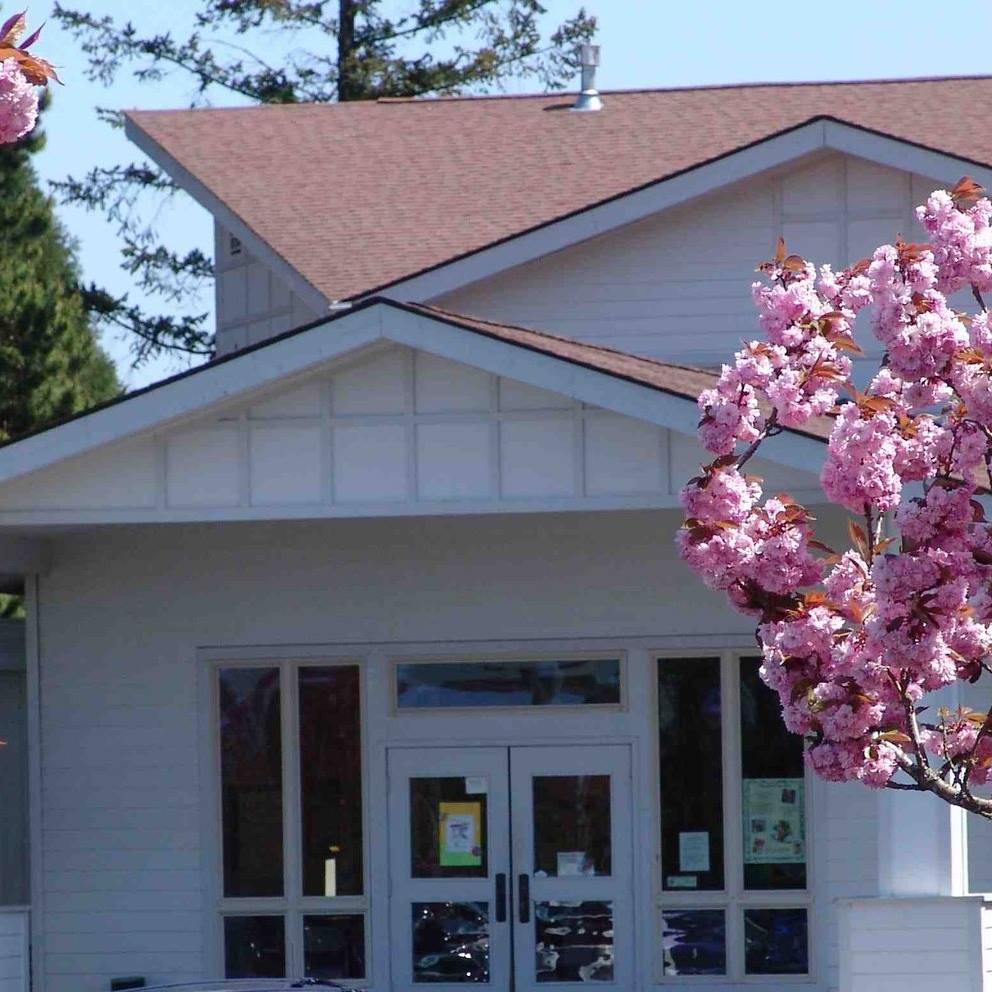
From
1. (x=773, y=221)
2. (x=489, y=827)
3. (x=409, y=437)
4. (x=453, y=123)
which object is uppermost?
(x=453, y=123)

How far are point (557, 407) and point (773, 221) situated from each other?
4.78 metres

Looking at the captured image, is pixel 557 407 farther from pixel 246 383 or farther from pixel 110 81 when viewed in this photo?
pixel 110 81

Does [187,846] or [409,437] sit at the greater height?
[409,437]

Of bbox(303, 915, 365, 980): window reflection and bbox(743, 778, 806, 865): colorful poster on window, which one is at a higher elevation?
A: bbox(743, 778, 806, 865): colorful poster on window

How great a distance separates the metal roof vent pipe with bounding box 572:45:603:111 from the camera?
62.8 ft

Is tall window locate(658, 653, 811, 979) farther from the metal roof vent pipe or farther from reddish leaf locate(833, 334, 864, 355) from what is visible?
reddish leaf locate(833, 334, 864, 355)

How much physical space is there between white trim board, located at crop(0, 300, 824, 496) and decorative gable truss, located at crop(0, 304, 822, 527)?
0.04ft

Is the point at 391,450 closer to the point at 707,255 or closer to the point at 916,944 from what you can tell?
the point at 916,944

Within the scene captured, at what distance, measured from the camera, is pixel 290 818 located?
14461 mm

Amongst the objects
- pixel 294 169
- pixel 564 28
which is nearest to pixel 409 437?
pixel 294 169

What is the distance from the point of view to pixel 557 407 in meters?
11.5

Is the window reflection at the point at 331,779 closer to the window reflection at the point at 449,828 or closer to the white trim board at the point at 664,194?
the window reflection at the point at 449,828

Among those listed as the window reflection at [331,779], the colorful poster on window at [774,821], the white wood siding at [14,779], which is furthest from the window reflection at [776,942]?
the white wood siding at [14,779]

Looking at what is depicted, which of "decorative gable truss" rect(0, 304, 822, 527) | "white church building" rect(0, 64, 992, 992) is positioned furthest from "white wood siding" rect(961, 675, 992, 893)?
"decorative gable truss" rect(0, 304, 822, 527)
